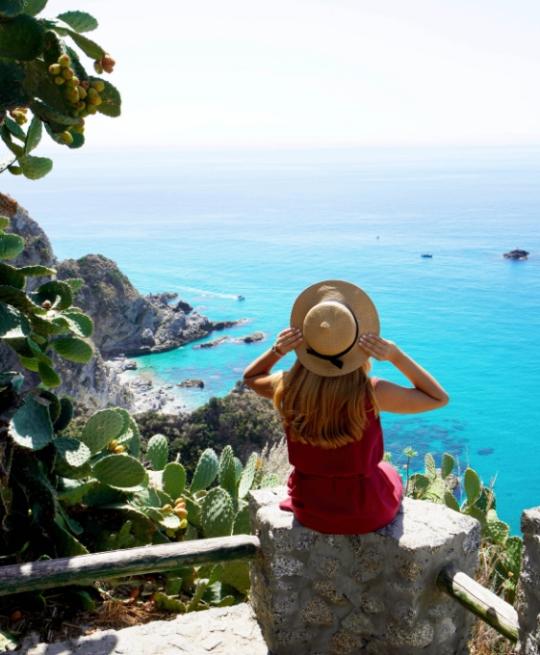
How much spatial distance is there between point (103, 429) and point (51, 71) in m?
1.42

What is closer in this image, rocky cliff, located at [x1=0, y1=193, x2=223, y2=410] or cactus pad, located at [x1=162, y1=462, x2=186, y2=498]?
cactus pad, located at [x1=162, y1=462, x2=186, y2=498]

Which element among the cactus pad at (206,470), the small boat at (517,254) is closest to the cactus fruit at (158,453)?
the cactus pad at (206,470)

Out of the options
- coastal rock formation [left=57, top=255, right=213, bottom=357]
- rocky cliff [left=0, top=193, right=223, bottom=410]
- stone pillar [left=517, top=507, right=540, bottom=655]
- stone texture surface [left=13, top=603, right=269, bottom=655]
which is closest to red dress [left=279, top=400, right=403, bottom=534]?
stone pillar [left=517, top=507, right=540, bottom=655]

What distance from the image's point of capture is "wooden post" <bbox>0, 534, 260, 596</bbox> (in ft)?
7.67

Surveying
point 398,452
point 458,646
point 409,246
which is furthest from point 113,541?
point 409,246

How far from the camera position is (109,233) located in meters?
94.8

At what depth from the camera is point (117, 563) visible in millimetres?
2365

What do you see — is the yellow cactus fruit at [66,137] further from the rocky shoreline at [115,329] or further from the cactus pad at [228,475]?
the rocky shoreline at [115,329]

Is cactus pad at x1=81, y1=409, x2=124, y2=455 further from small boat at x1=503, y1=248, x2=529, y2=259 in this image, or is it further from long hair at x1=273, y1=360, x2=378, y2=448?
small boat at x1=503, y1=248, x2=529, y2=259

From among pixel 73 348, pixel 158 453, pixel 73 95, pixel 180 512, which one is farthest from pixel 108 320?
pixel 73 95

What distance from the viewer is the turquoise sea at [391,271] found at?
40.1 m

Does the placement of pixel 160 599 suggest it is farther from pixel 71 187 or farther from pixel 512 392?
pixel 71 187

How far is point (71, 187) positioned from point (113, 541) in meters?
171

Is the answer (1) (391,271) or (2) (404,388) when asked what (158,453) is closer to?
(2) (404,388)
